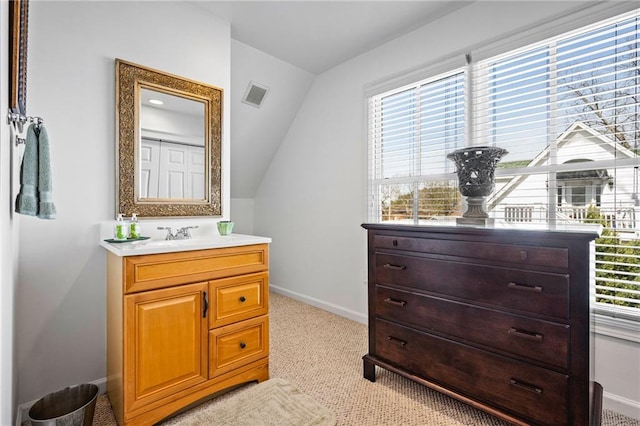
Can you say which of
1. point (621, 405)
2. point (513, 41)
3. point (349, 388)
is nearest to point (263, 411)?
point (349, 388)

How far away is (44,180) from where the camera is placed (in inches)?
54.4

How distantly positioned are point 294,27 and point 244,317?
230 centimetres

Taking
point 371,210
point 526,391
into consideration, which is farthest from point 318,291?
point 526,391

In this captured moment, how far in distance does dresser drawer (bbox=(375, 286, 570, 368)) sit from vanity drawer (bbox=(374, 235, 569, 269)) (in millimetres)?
265

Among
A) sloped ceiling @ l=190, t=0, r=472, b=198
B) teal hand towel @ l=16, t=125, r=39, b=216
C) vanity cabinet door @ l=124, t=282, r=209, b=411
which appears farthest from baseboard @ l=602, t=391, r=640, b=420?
teal hand towel @ l=16, t=125, r=39, b=216

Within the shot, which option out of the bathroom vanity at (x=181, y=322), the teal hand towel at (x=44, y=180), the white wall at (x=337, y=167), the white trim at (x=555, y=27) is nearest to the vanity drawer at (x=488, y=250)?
the bathroom vanity at (x=181, y=322)

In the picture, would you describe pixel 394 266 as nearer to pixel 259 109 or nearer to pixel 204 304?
pixel 204 304

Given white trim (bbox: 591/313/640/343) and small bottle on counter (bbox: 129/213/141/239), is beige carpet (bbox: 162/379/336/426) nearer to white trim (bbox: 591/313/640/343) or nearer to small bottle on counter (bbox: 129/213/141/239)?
small bottle on counter (bbox: 129/213/141/239)

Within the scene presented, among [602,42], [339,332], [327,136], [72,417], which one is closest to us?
[72,417]

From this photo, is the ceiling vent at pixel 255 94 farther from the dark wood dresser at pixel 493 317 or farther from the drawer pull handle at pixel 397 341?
the drawer pull handle at pixel 397 341

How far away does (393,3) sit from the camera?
2322mm

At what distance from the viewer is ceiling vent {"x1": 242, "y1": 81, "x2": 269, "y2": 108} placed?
3270 mm

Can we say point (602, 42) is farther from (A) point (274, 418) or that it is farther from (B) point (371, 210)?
(A) point (274, 418)

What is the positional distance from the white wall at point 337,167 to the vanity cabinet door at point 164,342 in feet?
5.60
